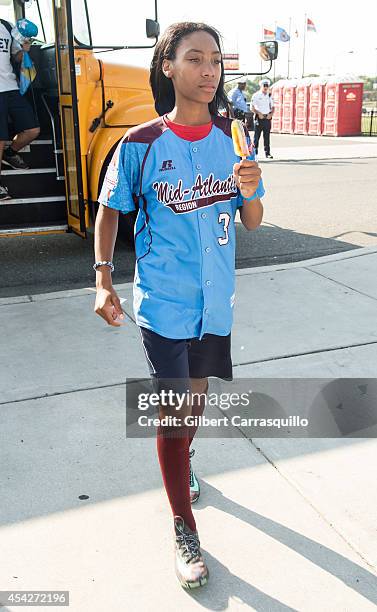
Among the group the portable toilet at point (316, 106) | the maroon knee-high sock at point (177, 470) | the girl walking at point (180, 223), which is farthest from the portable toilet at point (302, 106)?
the maroon knee-high sock at point (177, 470)

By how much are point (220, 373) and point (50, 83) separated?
223 inches

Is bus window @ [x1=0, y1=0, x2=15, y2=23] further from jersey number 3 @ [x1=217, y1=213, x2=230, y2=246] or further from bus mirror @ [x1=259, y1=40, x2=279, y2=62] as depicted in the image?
jersey number 3 @ [x1=217, y1=213, x2=230, y2=246]

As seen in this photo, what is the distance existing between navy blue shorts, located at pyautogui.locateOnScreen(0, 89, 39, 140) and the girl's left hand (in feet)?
15.7

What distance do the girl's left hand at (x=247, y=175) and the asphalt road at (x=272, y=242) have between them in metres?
3.86

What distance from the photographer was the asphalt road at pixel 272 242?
611 cm

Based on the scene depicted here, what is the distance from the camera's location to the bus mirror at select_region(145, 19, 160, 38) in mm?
6035

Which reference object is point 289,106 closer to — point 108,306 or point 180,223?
point 180,223

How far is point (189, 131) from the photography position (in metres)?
2.18

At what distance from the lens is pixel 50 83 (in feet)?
23.3

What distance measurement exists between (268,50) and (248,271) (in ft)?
8.40

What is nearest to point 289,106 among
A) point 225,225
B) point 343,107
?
point 343,107

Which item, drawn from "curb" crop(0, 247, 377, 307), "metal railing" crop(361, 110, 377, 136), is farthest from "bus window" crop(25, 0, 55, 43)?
"metal railing" crop(361, 110, 377, 136)

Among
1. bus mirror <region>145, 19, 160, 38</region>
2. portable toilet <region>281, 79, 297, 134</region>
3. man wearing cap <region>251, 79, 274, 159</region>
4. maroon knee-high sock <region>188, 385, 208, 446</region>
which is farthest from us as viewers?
portable toilet <region>281, 79, 297, 134</region>

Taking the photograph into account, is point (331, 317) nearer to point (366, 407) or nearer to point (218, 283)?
point (366, 407)
